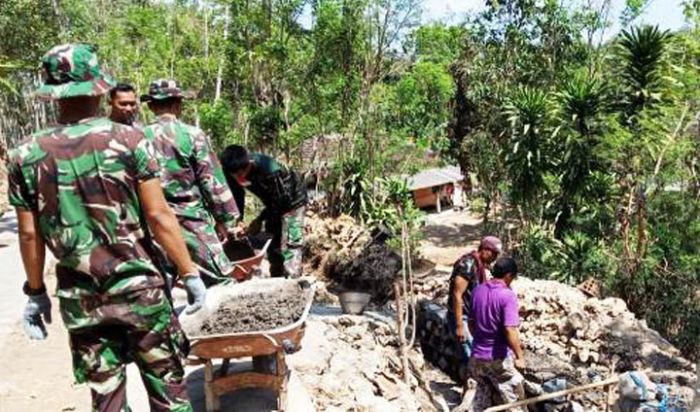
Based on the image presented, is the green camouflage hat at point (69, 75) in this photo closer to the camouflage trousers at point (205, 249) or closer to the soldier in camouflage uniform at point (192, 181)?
the soldier in camouflage uniform at point (192, 181)

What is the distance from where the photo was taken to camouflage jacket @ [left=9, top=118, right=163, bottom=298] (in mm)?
2387

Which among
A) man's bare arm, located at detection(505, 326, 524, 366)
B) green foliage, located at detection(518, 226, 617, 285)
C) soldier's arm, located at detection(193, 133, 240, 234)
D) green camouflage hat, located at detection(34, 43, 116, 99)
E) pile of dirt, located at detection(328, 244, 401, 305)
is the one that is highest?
green camouflage hat, located at detection(34, 43, 116, 99)

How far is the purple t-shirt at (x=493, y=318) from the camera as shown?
4.59 m

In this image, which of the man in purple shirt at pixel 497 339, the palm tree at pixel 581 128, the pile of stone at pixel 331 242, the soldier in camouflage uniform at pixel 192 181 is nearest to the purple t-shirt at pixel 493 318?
Answer: the man in purple shirt at pixel 497 339

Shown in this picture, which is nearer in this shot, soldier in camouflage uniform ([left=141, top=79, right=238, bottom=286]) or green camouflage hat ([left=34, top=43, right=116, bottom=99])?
green camouflage hat ([left=34, top=43, right=116, bottom=99])

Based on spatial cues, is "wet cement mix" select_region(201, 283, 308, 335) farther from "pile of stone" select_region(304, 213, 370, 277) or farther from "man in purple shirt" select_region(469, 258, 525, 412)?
"pile of stone" select_region(304, 213, 370, 277)

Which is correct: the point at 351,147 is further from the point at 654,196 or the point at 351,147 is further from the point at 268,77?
the point at 654,196

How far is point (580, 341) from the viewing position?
777 centimetres

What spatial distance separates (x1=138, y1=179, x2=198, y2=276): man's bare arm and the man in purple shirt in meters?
2.76

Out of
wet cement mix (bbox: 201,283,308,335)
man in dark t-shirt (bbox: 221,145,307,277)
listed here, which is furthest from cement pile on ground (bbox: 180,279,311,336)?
man in dark t-shirt (bbox: 221,145,307,277)

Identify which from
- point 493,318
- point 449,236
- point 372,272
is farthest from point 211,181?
point 449,236

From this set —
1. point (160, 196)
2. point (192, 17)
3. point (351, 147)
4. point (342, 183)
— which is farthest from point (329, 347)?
point (192, 17)

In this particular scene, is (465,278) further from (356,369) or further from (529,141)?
(529,141)

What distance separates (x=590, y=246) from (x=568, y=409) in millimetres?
6135
